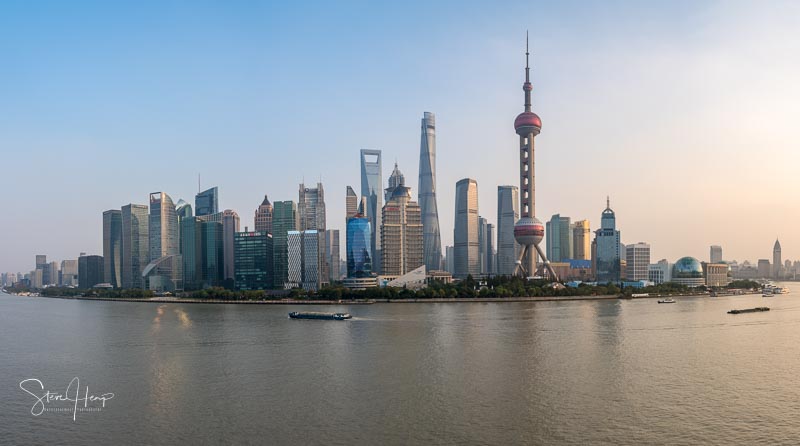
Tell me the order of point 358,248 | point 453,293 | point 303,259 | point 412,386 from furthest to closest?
point 303,259
point 358,248
point 453,293
point 412,386

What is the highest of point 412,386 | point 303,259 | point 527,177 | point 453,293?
point 527,177

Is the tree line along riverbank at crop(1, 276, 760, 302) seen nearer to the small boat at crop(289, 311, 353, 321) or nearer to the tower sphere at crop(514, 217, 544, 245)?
the tower sphere at crop(514, 217, 544, 245)

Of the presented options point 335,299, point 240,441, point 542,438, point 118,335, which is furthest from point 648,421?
point 335,299

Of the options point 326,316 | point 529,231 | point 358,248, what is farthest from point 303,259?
point 326,316

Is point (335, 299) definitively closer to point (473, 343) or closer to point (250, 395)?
point (473, 343)

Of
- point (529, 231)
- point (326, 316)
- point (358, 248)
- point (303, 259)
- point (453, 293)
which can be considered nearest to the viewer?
point (326, 316)

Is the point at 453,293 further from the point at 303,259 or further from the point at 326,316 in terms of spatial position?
the point at 303,259

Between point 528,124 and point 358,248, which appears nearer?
point 358,248

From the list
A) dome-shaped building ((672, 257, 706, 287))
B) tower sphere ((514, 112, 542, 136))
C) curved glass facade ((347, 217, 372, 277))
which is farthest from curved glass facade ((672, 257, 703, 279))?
curved glass facade ((347, 217, 372, 277))
